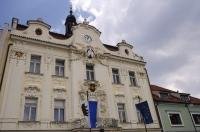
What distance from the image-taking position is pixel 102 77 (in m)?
22.3

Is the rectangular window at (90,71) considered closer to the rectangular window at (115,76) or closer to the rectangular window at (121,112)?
the rectangular window at (115,76)

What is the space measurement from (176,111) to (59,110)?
14.0 meters

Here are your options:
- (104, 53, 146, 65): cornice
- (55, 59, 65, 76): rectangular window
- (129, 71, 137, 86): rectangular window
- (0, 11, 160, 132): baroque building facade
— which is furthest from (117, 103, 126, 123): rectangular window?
(55, 59, 65, 76): rectangular window

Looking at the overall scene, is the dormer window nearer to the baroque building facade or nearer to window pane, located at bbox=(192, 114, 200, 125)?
the baroque building facade

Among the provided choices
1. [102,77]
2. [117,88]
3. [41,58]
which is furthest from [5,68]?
[117,88]

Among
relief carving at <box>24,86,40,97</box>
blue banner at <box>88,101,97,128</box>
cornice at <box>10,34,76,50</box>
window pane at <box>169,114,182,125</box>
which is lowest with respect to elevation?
blue banner at <box>88,101,97,128</box>

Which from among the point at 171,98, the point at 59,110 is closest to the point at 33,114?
the point at 59,110

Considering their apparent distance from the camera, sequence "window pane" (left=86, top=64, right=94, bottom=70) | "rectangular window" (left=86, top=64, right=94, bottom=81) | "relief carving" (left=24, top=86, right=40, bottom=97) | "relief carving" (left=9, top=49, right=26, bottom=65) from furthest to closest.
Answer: "window pane" (left=86, top=64, right=94, bottom=70) < "rectangular window" (left=86, top=64, right=94, bottom=81) < "relief carving" (left=9, top=49, right=26, bottom=65) < "relief carving" (left=24, top=86, right=40, bottom=97)

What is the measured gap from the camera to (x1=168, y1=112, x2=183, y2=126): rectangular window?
24500mm

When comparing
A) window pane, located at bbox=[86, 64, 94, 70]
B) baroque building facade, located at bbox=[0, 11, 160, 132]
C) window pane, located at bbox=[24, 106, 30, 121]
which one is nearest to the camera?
window pane, located at bbox=[24, 106, 30, 121]

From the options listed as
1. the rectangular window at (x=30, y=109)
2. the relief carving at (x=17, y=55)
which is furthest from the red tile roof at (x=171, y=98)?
the relief carving at (x=17, y=55)

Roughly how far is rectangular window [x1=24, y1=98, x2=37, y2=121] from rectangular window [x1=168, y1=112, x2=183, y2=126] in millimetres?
14834

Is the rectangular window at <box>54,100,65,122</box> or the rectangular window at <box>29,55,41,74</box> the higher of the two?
the rectangular window at <box>29,55,41,74</box>

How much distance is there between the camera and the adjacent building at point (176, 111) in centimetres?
2411
